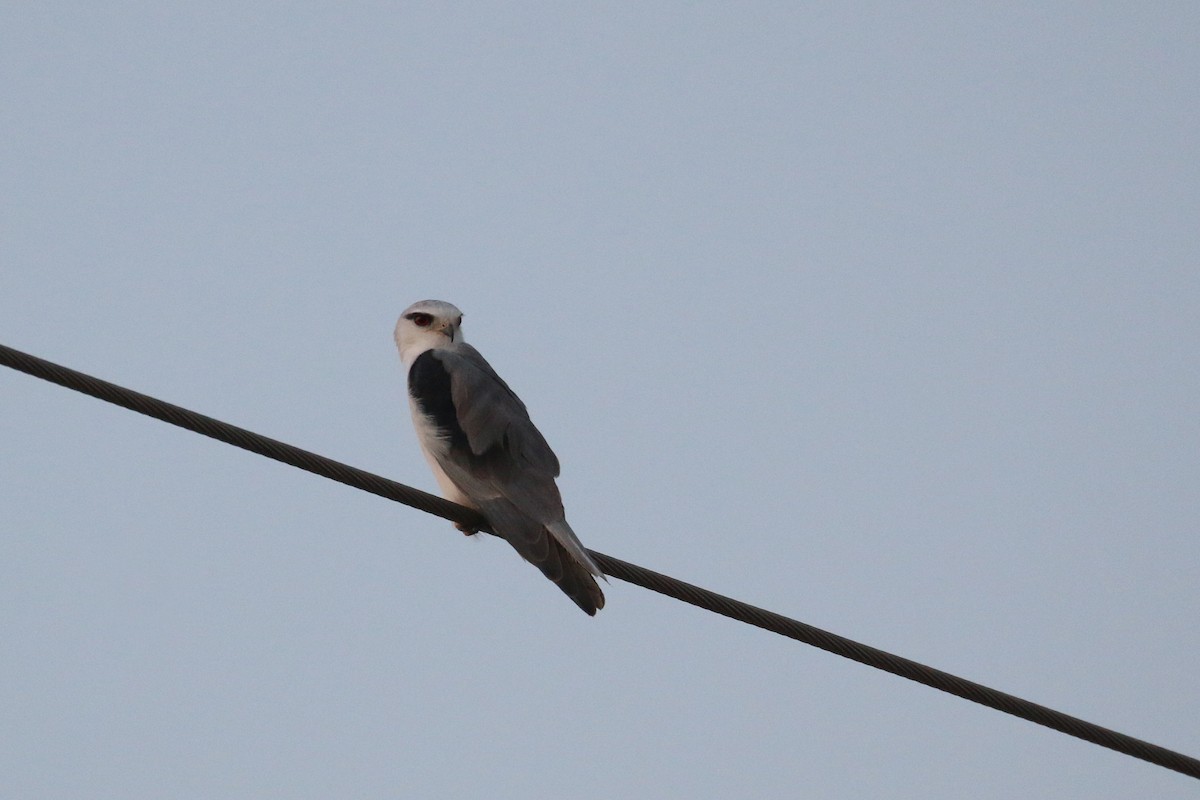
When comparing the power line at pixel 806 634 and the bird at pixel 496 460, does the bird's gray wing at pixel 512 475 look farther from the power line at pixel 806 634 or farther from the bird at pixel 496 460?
the power line at pixel 806 634

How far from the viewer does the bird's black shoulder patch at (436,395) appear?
20.3 feet

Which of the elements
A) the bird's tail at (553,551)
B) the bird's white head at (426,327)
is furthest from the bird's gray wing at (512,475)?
the bird's white head at (426,327)

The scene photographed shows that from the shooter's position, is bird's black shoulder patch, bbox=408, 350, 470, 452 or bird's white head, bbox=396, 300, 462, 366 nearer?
bird's black shoulder patch, bbox=408, 350, 470, 452

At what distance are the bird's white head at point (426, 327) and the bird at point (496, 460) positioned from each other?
39 cm

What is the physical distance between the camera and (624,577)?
4.71 metres

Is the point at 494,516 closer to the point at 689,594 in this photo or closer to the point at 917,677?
the point at 689,594

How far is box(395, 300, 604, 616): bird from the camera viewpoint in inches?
214

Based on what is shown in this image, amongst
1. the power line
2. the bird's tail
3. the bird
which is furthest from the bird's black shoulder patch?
the power line

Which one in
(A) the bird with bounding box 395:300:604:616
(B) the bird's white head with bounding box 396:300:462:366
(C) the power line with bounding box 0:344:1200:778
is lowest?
(C) the power line with bounding box 0:344:1200:778

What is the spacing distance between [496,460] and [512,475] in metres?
0.12

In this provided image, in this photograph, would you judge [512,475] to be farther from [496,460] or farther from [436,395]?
[436,395]

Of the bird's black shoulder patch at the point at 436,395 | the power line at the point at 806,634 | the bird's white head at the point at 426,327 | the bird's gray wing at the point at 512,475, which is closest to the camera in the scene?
the power line at the point at 806,634

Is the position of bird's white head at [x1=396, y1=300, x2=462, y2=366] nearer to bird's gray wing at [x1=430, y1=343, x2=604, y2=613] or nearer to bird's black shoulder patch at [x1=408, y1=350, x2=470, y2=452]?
bird's black shoulder patch at [x1=408, y1=350, x2=470, y2=452]

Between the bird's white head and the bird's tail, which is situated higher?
the bird's white head
